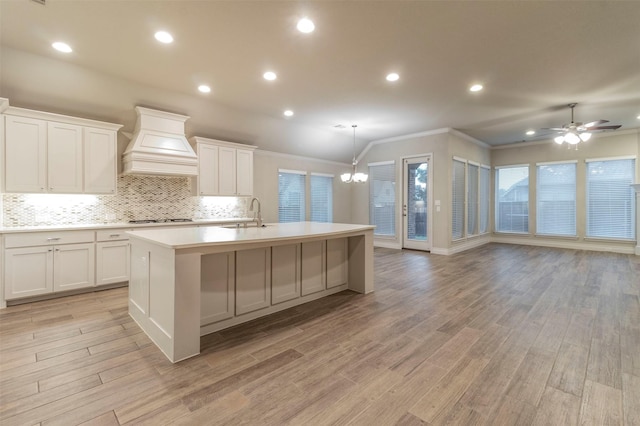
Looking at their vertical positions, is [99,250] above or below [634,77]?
below

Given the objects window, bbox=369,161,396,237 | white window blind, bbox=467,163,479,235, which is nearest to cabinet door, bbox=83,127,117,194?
window, bbox=369,161,396,237

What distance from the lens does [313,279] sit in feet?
11.9

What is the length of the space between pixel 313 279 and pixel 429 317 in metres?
1.41

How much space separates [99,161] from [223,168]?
6.58 ft

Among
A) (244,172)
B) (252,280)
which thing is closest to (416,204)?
(244,172)

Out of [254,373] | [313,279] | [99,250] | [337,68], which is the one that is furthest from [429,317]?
[99,250]

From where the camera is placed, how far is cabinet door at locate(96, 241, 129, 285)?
4.01 metres

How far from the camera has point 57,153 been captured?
3.89m

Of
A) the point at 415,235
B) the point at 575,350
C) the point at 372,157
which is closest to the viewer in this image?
the point at 575,350

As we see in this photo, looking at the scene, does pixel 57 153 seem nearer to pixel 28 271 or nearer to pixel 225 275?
pixel 28 271

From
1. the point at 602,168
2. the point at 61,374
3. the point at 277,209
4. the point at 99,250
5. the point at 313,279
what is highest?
the point at 602,168

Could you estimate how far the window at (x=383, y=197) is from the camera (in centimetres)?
771

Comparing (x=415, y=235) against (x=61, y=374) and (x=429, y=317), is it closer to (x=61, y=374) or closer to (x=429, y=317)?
(x=429, y=317)

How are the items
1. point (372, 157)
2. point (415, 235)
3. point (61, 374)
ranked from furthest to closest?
1. point (372, 157)
2. point (415, 235)
3. point (61, 374)
